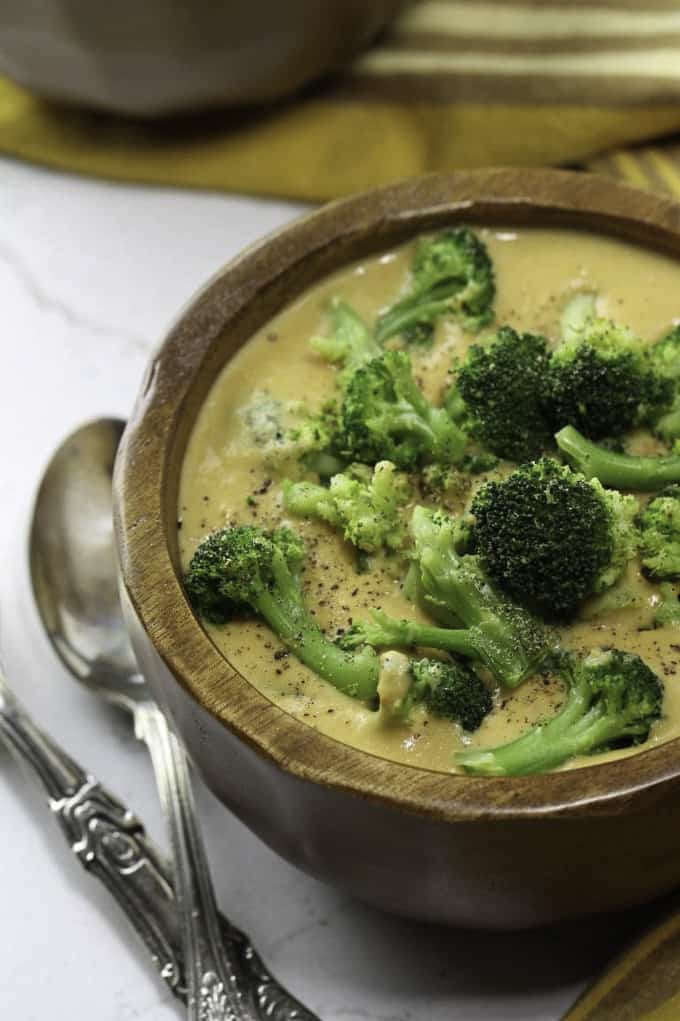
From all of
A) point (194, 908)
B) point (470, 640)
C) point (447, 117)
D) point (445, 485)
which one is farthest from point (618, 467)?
point (447, 117)

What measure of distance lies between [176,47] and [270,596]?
59.7 inches

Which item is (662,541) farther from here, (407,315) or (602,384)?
(407,315)

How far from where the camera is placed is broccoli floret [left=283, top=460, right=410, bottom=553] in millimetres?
1972

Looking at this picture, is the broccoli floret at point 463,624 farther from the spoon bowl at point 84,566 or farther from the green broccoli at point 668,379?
the spoon bowl at point 84,566

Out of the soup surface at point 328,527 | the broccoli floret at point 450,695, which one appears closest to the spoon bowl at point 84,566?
the soup surface at point 328,527

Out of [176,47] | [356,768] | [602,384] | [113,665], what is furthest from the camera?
[176,47]

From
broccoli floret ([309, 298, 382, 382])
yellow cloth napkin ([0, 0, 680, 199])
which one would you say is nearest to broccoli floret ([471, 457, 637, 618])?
broccoli floret ([309, 298, 382, 382])

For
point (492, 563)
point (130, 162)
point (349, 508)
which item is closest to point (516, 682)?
point (492, 563)

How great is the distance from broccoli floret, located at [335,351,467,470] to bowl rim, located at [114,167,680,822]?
243 millimetres

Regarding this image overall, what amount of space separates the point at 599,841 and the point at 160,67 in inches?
79.4

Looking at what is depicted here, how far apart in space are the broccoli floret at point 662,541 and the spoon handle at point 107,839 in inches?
35.5

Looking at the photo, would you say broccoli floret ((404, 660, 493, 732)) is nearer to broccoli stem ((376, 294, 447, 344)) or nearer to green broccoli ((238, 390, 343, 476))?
green broccoli ((238, 390, 343, 476))

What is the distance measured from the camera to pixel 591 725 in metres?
1.77

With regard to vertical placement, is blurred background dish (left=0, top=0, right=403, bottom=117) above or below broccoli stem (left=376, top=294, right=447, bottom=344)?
above
